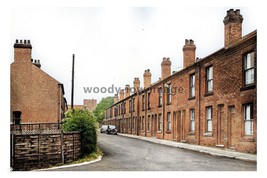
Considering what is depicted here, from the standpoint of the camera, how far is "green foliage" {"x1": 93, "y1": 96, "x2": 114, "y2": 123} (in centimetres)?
9519

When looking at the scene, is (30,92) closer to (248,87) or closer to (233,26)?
(233,26)

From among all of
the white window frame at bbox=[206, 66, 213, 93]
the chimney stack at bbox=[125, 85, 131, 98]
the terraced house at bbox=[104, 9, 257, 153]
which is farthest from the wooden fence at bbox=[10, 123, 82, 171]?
the chimney stack at bbox=[125, 85, 131, 98]

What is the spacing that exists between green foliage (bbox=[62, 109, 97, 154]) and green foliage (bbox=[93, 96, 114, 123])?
7328 cm

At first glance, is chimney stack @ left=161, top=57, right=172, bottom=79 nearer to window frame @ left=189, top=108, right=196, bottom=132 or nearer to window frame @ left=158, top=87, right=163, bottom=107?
window frame @ left=158, top=87, right=163, bottom=107

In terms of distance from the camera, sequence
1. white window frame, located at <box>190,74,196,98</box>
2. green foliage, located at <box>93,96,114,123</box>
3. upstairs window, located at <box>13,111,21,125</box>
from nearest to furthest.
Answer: white window frame, located at <box>190,74,196,98</box> → upstairs window, located at <box>13,111,21,125</box> → green foliage, located at <box>93,96,114,123</box>

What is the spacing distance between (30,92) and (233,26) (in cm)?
1765

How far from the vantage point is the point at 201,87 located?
83.8ft

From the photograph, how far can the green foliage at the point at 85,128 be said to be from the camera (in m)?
18.8

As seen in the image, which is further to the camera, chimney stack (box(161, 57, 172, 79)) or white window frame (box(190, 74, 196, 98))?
chimney stack (box(161, 57, 172, 79))

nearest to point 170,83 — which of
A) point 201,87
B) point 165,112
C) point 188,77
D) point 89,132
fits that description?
point 165,112

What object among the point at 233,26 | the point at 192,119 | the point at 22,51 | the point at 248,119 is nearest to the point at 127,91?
the point at 22,51

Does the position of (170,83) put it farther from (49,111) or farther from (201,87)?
(49,111)

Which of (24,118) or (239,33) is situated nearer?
(239,33)

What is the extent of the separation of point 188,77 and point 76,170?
16899 mm
